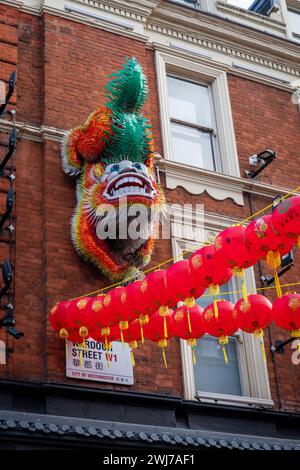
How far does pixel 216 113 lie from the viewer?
14914 mm

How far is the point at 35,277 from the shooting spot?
36.8 feet

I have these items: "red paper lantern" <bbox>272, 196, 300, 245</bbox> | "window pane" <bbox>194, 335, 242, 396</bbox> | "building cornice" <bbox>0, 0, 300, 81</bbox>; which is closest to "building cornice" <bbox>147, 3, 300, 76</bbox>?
"building cornice" <bbox>0, 0, 300, 81</bbox>

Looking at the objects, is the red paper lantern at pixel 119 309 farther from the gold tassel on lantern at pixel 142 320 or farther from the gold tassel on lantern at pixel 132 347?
the gold tassel on lantern at pixel 132 347

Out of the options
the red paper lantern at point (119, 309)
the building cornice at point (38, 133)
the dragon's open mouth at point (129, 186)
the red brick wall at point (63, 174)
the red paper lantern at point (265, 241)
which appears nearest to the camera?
the red paper lantern at point (265, 241)

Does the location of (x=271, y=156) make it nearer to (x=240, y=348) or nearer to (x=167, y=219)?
(x=167, y=219)

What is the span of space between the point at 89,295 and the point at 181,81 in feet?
17.6

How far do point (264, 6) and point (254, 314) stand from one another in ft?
33.9

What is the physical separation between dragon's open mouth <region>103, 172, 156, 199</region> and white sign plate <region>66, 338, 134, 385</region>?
2020 mm

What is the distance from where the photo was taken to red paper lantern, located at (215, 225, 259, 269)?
8781mm

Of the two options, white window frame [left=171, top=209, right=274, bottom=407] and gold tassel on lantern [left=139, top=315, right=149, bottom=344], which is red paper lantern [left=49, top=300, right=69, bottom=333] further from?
white window frame [left=171, top=209, right=274, bottom=407]

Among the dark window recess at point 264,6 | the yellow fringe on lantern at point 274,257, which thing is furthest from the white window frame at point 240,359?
the dark window recess at point 264,6

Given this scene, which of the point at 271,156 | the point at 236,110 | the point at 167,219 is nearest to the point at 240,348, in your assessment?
the point at 167,219

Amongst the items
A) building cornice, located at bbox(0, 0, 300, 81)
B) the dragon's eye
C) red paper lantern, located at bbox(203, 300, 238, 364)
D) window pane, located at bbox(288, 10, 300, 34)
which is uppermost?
window pane, located at bbox(288, 10, 300, 34)

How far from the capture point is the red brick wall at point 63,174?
10945mm
